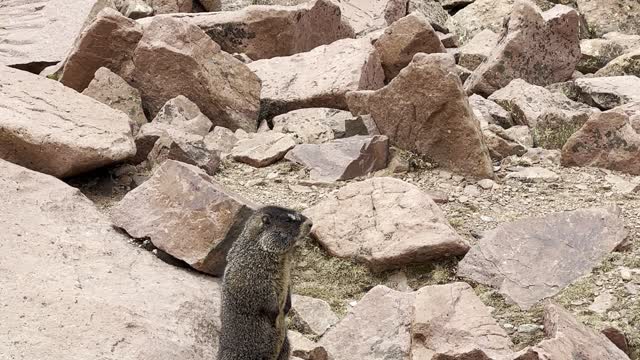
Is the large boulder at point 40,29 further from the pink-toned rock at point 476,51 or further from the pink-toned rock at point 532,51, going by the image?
the pink-toned rock at point 532,51

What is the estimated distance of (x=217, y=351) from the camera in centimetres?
684

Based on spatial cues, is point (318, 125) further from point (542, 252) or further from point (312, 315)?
point (312, 315)

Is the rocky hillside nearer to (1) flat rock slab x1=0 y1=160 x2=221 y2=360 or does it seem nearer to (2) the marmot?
(1) flat rock slab x1=0 y1=160 x2=221 y2=360

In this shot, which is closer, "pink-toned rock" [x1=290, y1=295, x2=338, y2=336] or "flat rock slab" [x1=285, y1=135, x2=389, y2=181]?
"pink-toned rock" [x1=290, y1=295, x2=338, y2=336]

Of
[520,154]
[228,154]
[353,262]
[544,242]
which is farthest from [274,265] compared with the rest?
[520,154]

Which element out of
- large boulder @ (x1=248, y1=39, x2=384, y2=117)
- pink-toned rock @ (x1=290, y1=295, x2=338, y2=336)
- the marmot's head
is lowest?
large boulder @ (x1=248, y1=39, x2=384, y2=117)

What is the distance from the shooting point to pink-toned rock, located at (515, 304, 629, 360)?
248 inches

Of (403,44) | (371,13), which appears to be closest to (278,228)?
(403,44)

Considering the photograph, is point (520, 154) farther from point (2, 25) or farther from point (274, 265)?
point (2, 25)

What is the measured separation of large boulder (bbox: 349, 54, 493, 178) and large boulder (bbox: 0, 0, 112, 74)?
18.8ft

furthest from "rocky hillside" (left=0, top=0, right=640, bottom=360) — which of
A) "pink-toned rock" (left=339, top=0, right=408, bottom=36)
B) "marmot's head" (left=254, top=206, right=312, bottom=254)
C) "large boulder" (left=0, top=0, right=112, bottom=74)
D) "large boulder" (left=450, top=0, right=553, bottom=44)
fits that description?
"large boulder" (left=450, top=0, right=553, bottom=44)

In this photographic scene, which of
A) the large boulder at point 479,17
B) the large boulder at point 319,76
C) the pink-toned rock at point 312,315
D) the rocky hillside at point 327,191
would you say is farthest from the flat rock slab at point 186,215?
the large boulder at point 479,17

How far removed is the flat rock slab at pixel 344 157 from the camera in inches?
372

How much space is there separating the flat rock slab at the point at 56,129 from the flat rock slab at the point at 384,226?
1971mm
